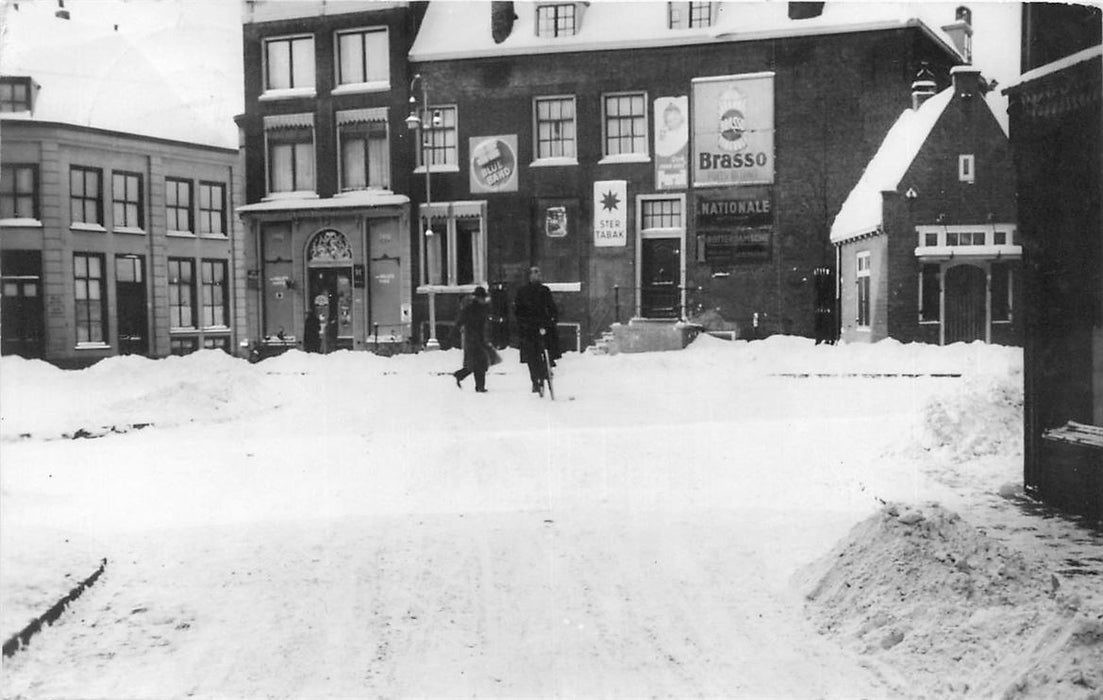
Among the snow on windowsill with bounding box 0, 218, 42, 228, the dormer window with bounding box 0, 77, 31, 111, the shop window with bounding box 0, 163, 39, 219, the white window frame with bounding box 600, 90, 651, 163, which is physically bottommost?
the snow on windowsill with bounding box 0, 218, 42, 228

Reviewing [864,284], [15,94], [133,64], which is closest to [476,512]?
[133,64]

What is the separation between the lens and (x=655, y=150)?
6926 millimetres

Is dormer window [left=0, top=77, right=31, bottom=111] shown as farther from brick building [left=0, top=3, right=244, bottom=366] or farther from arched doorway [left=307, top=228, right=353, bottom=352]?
arched doorway [left=307, top=228, right=353, bottom=352]

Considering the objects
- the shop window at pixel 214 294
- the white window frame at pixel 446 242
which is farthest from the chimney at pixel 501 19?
the shop window at pixel 214 294

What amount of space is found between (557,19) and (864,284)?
3.35m

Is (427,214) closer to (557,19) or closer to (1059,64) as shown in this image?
(557,19)

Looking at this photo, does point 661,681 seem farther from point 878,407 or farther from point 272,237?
point 272,237

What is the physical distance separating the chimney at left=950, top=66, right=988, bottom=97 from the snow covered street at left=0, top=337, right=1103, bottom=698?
158 centimetres

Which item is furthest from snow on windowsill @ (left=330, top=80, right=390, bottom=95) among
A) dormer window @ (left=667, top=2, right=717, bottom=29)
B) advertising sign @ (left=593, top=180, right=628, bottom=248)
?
dormer window @ (left=667, top=2, right=717, bottom=29)

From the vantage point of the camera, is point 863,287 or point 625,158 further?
point 863,287

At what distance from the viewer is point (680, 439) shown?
675cm

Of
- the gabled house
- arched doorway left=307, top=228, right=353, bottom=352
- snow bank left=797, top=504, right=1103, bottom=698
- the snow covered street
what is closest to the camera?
snow bank left=797, top=504, right=1103, bottom=698

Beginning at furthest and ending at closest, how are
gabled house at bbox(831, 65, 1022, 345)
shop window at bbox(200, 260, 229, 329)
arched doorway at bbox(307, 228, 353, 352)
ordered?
arched doorway at bbox(307, 228, 353, 352), gabled house at bbox(831, 65, 1022, 345), shop window at bbox(200, 260, 229, 329)

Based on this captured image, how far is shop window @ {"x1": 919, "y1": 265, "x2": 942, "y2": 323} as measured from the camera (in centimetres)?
641
